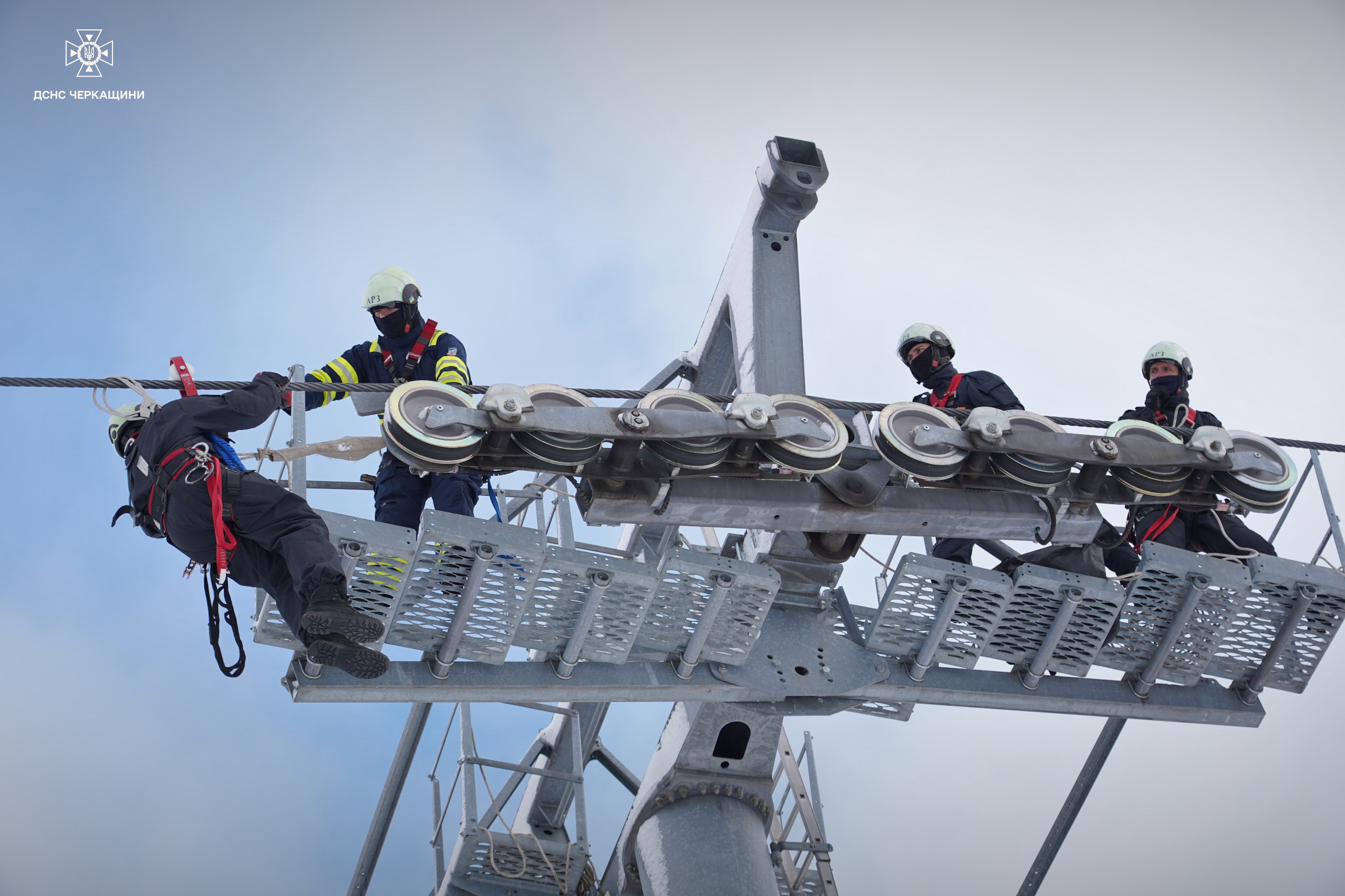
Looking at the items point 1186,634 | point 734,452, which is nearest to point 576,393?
point 734,452

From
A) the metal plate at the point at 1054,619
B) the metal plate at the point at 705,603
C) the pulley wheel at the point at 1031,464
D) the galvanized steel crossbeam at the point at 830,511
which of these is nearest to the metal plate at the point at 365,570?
the galvanized steel crossbeam at the point at 830,511

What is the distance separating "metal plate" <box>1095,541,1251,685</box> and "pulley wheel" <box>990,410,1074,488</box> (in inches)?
39.0

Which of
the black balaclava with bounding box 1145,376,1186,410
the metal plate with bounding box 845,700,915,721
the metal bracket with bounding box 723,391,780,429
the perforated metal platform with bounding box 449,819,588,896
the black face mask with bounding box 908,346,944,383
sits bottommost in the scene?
the perforated metal platform with bounding box 449,819,588,896

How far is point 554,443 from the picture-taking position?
A: 643cm

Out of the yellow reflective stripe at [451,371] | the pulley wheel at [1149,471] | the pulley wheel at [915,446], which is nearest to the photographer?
the pulley wheel at [915,446]

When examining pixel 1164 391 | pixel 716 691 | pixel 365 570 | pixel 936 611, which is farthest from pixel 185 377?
pixel 1164 391

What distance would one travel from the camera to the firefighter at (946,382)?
9.16 metres

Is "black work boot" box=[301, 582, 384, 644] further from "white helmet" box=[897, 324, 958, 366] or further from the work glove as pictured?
"white helmet" box=[897, 324, 958, 366]

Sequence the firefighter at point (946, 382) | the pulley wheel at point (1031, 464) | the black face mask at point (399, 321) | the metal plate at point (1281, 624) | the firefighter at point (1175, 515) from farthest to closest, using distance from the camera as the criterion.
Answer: the firefighter at point (946, 382) → the firefighter at point (1175, 515) → the black face mask at point (399, 321) → the metal plate at point (1281, 624) → the pulley wheel at point (1031, 464)

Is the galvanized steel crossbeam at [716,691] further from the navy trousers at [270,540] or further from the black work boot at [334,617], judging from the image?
the black work boot at [334,617]

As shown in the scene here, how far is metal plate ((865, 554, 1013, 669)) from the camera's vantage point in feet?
25.4

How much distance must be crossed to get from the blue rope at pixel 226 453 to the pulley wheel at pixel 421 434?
98 centimetres

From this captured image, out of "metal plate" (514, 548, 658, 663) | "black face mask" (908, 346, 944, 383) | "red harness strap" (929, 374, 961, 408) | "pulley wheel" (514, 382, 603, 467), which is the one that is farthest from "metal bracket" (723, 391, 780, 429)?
"black face mask" (908, 346, 944, 383)

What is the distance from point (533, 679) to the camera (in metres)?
7.15
